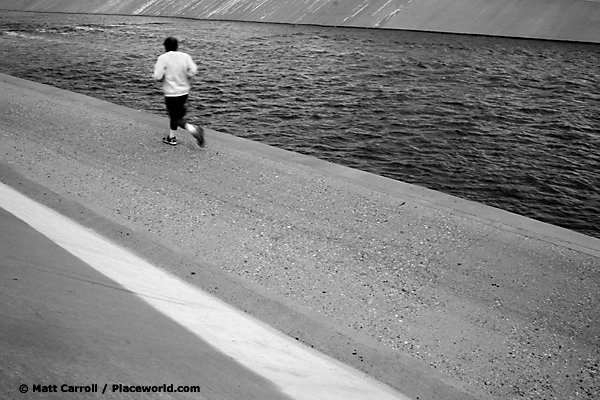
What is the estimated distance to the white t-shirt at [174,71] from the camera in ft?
29.8

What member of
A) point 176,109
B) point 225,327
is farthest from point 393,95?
point 225,327

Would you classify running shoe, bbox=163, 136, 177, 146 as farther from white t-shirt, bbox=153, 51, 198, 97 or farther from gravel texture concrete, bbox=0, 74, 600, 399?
white t-shirt, bbox=153, 51, 198, 97

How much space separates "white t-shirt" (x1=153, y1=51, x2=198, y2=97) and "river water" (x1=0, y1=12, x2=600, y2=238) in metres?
3.29

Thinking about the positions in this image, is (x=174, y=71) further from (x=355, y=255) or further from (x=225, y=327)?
(x=225, y=327)

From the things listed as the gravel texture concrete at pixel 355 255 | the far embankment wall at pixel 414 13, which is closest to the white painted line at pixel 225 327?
the gravel texture concrete at pixel 355 255

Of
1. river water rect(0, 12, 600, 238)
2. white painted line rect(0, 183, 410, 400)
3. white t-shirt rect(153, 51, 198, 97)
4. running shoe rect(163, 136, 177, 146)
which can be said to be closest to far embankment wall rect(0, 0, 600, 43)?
river water rect(0, 12, 600, 238)

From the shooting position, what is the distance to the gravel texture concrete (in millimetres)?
5012

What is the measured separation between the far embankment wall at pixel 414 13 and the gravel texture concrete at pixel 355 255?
14863mm

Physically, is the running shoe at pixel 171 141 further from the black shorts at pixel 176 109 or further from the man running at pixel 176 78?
the black shorts at pixel 176 109

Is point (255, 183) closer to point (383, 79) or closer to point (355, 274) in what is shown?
point (355, 274)

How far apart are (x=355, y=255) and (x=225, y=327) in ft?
6.03

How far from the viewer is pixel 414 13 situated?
924 inches

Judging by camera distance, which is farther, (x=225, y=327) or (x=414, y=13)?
(x=414, y=13)

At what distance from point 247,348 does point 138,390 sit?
127 cm
